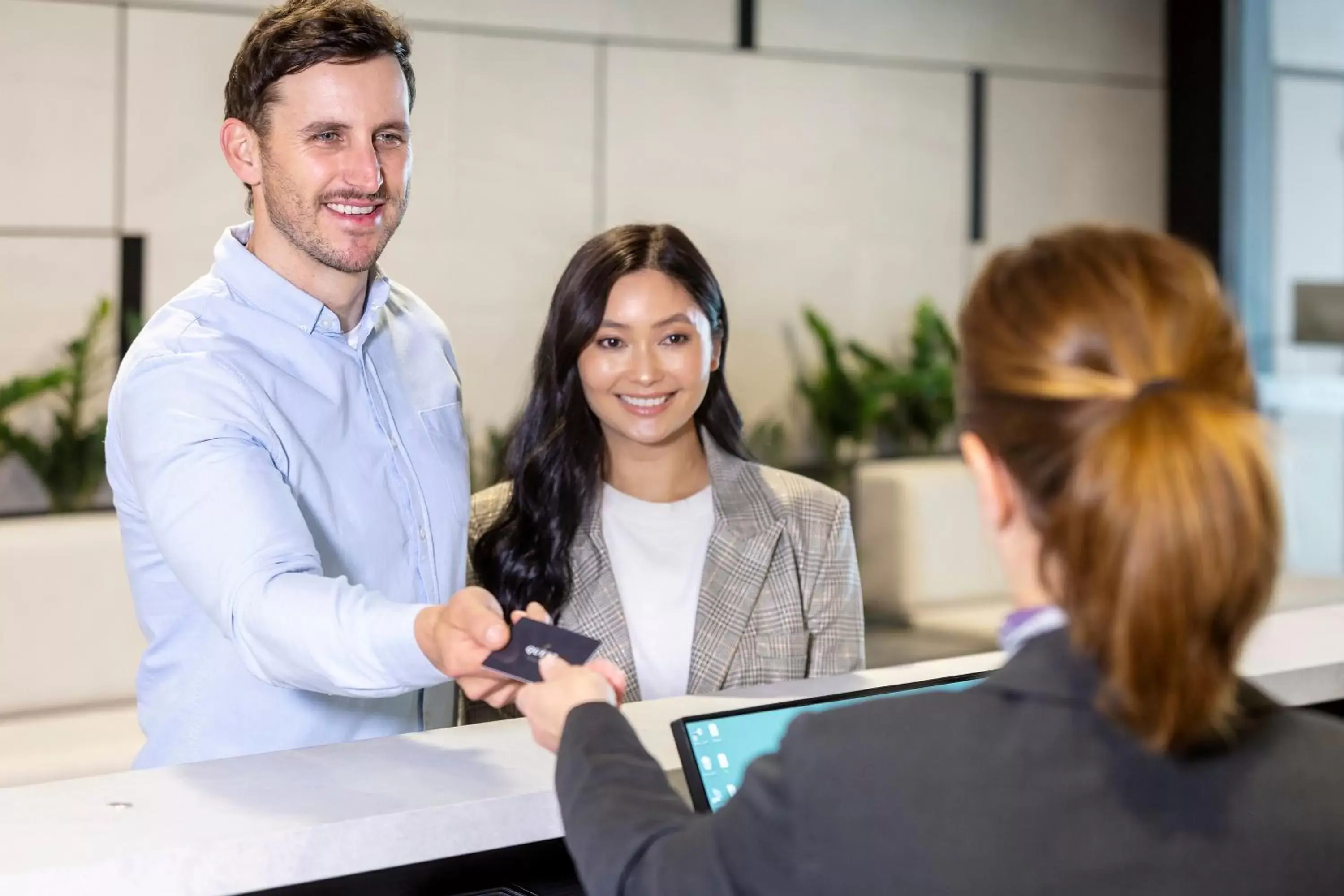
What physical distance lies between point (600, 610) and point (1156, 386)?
1581 millimetres

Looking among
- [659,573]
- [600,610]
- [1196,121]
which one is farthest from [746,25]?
[600,610]

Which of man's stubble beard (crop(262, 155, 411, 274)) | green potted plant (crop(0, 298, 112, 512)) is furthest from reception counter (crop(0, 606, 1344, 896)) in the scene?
green potted plant (crop(0, 298, 112, 512))

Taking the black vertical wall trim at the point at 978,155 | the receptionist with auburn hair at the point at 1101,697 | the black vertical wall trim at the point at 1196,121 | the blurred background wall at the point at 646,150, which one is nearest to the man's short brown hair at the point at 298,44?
the receptionist with auburn hair at the point at 1101,697

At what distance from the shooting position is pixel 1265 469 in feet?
3.15

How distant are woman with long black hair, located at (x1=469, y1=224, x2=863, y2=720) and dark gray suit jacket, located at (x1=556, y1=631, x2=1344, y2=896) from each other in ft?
4.68

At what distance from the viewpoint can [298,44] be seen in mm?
2033

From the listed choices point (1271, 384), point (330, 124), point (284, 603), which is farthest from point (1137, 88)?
point (284, 603)

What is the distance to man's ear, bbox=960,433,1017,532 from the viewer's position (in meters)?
1.07

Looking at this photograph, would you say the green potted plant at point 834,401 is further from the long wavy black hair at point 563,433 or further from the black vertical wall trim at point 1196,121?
the long wavy black hair at point 563,433

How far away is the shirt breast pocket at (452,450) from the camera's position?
2.22m

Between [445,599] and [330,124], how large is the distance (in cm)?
68

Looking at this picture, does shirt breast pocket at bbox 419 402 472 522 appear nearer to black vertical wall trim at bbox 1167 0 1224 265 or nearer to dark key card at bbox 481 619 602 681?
dark key card at bbox 481 619 602 681

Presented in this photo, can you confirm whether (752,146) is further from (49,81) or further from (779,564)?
(779,564)

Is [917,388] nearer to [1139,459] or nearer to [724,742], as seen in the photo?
[724,742]
